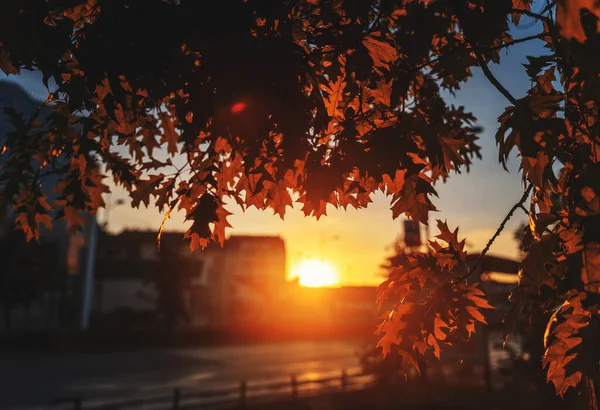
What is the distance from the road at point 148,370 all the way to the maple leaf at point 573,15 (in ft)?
42.2

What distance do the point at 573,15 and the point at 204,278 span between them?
194ft

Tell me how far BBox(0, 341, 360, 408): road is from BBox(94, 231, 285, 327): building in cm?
1610

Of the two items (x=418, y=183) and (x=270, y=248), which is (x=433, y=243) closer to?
(x=418, y=183)

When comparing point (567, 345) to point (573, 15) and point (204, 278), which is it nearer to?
point (573, 15)

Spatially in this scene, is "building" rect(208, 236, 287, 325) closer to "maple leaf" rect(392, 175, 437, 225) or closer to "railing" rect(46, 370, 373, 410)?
"railing" rect(46, 370, 373, 410)


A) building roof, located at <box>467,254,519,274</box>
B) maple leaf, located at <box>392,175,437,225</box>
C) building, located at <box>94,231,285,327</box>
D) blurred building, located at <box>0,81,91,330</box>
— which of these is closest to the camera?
maple leaf, located at <box>392,175,437,225</box>

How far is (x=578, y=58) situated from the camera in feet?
7.05

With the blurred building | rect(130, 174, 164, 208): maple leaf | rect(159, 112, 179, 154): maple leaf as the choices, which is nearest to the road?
the blurred building

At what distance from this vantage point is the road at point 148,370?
59.9 feet

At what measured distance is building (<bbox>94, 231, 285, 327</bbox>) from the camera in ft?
175

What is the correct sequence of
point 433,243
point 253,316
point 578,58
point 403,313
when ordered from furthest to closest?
point 253,316
point 433,243
point 403,313
point 578,58

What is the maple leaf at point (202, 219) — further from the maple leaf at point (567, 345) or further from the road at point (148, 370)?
the road at point (148, 370)

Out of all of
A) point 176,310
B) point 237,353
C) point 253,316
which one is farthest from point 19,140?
point 253,316

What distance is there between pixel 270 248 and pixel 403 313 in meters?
62.9
